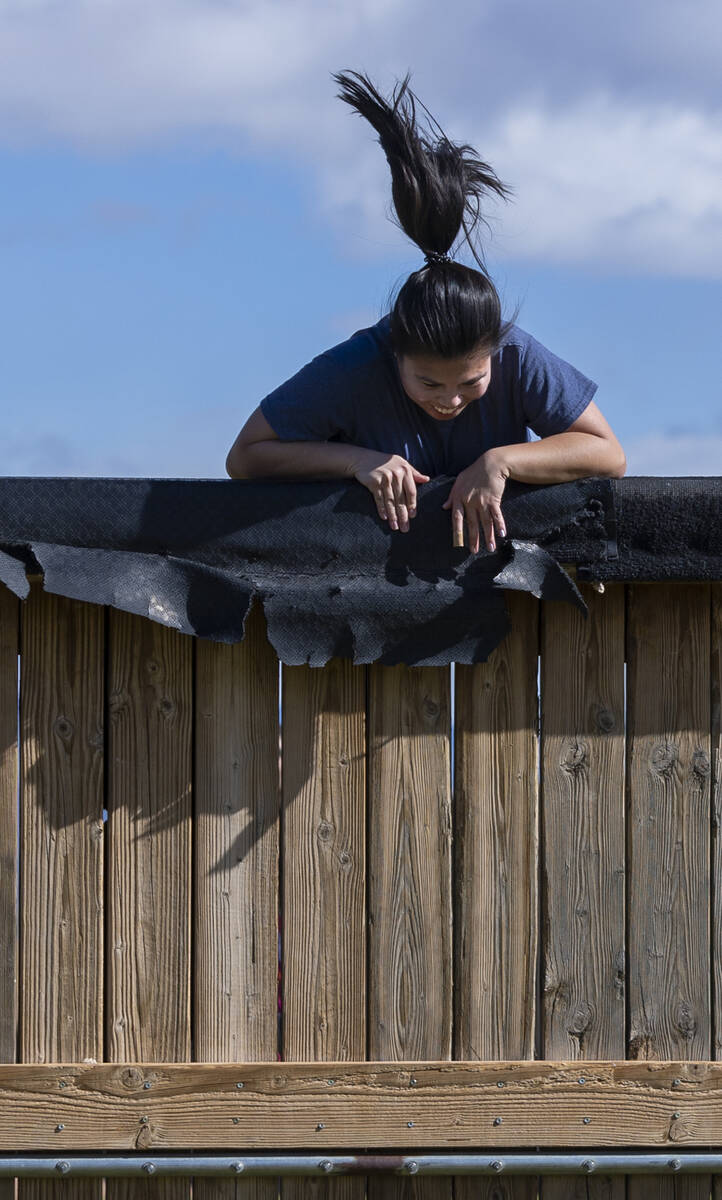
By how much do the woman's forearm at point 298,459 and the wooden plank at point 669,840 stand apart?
2.36ft

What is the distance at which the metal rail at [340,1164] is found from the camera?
2502mm

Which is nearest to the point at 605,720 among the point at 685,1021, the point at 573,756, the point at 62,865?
the point at 573,756

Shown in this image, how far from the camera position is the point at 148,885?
2.55 metres

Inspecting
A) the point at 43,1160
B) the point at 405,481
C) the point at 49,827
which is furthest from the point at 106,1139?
the point at 405,481

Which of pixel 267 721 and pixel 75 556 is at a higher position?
pixel 75 556

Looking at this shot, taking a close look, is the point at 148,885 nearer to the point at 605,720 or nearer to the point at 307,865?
the point at 307,865

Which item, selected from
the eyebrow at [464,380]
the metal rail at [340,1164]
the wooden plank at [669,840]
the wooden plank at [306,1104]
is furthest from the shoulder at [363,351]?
the metal rail at [340,1164]

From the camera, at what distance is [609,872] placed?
2.57m

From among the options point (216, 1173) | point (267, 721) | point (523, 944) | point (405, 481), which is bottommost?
point (216, 1173)

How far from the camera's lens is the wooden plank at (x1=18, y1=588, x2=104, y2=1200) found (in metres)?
2.54

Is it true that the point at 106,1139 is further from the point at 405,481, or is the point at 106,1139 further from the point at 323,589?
the point at 405,481

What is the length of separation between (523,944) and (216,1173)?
0.81 metres

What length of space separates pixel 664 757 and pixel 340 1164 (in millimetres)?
1114

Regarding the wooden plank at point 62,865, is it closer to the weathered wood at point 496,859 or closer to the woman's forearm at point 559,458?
the weathered wood at point 496,859
